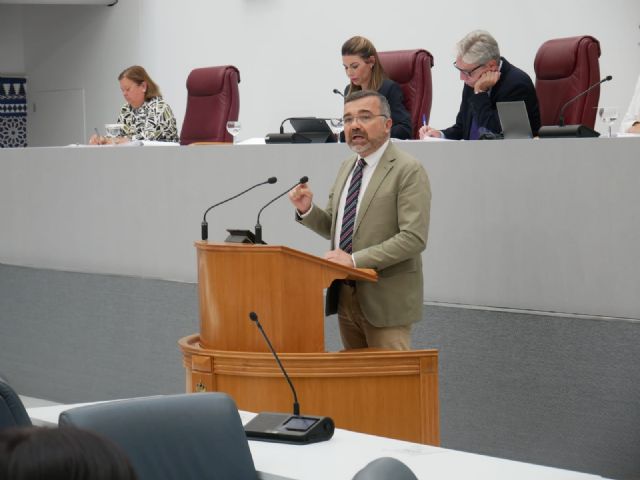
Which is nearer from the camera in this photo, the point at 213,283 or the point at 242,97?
the point at 213,283

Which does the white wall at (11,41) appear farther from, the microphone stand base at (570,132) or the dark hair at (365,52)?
the microphone stand base at (570,132)

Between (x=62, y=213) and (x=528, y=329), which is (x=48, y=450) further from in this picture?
(x=62, y=213)

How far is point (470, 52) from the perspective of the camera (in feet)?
15.5

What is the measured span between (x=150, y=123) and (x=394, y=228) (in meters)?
3.09

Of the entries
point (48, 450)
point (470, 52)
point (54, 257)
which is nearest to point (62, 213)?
point (54, 257)

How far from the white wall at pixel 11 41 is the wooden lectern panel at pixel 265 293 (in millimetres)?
8240

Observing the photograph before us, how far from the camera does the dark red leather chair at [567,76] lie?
5.26 m

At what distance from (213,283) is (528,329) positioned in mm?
1419

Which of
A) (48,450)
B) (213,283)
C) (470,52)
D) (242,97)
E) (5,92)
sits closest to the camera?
(48,450)

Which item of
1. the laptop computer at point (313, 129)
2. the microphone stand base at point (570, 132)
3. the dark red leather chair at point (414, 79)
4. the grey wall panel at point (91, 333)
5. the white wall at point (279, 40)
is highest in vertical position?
the white wall at point (279, 40)

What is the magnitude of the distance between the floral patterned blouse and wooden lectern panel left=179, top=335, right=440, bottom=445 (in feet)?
10.5

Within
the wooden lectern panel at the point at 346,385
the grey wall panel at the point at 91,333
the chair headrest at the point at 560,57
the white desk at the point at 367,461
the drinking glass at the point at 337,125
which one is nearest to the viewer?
the white desk at the point at 367,461

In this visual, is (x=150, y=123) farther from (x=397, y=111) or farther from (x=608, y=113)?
(x=608, y=113)

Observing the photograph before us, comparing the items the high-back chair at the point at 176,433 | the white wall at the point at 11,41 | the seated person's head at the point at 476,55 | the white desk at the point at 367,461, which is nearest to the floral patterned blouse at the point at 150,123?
the seated person's head at the point at 476,55
